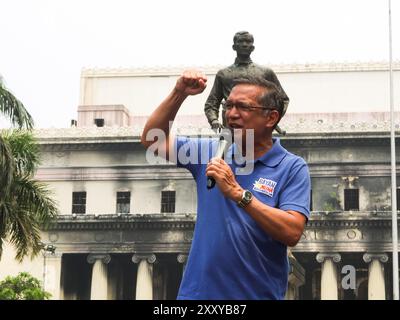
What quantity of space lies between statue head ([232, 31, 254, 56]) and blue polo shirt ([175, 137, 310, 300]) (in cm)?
338

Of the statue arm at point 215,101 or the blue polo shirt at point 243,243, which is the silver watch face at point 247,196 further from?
the statue arm at point 215,101

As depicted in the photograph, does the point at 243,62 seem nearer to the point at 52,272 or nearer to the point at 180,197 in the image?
the point at 52,272

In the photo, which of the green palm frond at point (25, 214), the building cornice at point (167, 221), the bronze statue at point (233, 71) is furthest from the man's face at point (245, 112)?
Result: the building cornice at point (167, 221)

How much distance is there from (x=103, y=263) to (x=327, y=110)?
18.3 metres

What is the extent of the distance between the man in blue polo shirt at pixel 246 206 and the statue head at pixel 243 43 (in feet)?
10.4

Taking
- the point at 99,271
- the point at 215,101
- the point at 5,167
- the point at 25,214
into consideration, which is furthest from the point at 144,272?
the point at 215,101

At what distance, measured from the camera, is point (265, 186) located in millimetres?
5191

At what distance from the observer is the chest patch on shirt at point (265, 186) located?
17.0 ft

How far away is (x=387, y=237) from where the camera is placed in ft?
192

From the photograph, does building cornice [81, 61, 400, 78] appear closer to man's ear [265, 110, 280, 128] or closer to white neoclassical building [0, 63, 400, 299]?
white neoclassical building [0, 63, 400, 299]

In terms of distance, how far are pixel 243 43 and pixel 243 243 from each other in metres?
3.88

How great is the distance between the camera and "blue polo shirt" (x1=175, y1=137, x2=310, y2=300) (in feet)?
16.4

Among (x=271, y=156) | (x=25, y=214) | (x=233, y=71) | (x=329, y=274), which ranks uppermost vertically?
(x=329, y=274)
